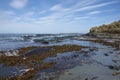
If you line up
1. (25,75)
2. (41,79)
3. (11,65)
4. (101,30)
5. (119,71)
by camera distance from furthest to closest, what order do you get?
(101,30), (11,65), (119,71), (25,75), (41,79)

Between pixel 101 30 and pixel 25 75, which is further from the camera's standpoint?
pixel 101 30

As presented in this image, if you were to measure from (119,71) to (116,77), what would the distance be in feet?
5.52

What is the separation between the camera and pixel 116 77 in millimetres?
11297

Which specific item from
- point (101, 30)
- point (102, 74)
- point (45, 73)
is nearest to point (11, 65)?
point (45, 73)

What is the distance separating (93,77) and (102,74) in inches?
44.7

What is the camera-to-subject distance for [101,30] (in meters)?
103

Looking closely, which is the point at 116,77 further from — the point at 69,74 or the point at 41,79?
the point at 41,79

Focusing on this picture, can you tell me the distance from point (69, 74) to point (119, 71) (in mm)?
4260

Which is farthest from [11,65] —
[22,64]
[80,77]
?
[80,77]

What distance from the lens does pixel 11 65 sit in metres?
15.4

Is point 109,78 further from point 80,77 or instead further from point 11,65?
point 11,65

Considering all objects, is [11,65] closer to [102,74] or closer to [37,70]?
[37,70]

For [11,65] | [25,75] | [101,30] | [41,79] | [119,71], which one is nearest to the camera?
[41,79]

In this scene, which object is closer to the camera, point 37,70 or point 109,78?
point 109,78
